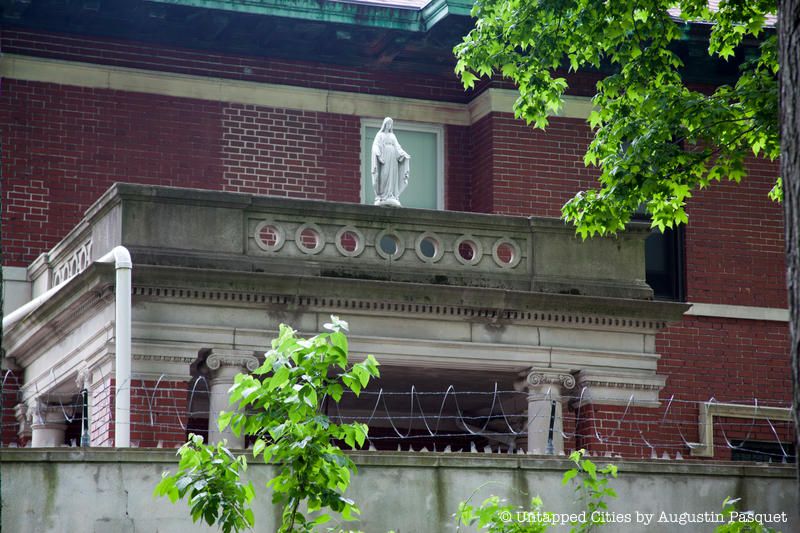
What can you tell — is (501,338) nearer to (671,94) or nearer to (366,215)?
(366,215)

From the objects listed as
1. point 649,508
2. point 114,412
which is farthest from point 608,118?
point 114,412

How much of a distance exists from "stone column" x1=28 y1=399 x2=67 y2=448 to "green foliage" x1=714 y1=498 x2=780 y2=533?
344 inches

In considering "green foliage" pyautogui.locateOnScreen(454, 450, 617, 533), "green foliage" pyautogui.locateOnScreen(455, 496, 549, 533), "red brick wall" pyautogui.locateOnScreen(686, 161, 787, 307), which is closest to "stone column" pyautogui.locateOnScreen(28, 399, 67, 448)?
"green foliage" pyautogui.locateOnScreen(454, 450, 617, 533)

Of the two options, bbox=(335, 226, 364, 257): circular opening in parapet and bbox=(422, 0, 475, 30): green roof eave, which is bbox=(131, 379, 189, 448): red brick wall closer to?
bbox=(335, 226, 364, 257): circular opening in parapet

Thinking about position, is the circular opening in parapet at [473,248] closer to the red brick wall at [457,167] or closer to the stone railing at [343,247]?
the stone railing at [343,247]

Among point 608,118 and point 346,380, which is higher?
point 608,118

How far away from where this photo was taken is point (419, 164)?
2328cm

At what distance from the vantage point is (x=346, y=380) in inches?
353

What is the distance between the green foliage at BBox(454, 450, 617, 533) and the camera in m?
10.5

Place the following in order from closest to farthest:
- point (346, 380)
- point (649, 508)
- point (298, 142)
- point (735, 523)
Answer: point (346, 380)
point (735, 523)
point (649, 508)
point (298, 142)

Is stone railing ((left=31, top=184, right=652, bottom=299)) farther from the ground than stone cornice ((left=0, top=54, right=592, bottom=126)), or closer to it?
closer to it

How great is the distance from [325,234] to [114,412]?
10.0 feet

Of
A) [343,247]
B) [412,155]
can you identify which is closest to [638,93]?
[343,247]

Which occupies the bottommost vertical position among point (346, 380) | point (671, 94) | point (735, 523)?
point (735, 523)
